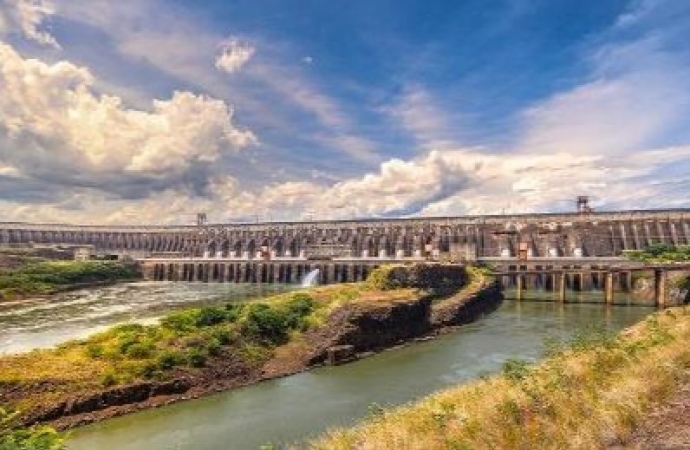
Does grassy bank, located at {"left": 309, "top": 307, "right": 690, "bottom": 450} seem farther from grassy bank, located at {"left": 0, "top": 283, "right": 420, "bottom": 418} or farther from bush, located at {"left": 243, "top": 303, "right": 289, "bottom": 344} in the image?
bush, located at {"left": 243, "top": 303, "right": 289, "bottom": 344}

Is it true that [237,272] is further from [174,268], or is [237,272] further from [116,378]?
[116,378]

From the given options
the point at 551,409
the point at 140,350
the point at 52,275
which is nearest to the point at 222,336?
the point at 140,350

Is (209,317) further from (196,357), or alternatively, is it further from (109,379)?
(109,379)

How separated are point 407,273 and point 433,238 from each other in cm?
→ 6790

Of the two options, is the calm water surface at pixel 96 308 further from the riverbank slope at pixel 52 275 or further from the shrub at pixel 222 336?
the shrub at pixel 222 336

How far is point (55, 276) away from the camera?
11250 centimetres

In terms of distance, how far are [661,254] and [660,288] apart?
79.4 ft

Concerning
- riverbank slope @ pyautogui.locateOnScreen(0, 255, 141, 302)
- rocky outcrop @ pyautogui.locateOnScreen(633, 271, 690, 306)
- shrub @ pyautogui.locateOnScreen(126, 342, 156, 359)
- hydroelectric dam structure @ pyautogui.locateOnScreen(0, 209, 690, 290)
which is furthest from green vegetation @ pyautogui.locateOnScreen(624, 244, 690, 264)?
riverbank slope @ pyautogui.locateOnScreen(0, 255, 141, 302)

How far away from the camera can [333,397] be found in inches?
1465

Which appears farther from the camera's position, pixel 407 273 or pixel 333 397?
pixel 407 273

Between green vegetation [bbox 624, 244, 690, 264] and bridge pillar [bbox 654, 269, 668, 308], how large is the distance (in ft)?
36.9

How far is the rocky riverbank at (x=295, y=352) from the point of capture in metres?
34.2

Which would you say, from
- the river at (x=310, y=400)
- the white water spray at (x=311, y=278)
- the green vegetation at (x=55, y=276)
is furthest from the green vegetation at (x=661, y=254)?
the green vegetation at (x=55, y=276)

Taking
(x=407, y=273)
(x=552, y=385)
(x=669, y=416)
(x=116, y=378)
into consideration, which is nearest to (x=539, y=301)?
(x=407, y=273)
